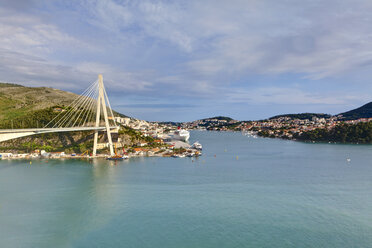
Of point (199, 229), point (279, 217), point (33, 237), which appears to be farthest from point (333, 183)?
point (33, 237)

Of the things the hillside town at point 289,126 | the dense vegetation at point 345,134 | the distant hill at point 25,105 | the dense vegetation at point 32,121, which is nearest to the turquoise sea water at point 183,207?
the dense vegetation at point 32,121

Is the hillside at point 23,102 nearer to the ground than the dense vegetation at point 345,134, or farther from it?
farther from it

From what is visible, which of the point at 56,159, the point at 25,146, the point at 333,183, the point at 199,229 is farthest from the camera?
the point at 25,146

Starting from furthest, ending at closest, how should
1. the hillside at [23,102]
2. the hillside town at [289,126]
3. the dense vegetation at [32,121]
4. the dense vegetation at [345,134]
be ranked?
the hillside town at [289,126] < the dense vegetation at [345,134] < the hillside at [23,102] < the dense vegetation at [32,121]

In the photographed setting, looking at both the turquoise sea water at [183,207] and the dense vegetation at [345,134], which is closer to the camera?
the turquoise sea water at [183,207]

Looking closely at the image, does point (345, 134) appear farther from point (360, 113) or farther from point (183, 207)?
point (360, 113)

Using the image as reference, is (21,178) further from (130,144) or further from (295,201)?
(295,201)

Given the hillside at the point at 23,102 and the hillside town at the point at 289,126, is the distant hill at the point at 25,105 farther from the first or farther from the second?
the hillside town at the point at 289,126

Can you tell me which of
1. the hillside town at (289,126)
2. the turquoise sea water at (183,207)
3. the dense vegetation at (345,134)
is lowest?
the turquoise sea water at (183,207)
